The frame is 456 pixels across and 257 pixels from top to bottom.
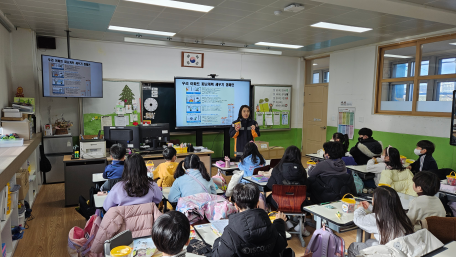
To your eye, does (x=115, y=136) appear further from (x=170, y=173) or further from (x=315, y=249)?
(x=315, y=249)

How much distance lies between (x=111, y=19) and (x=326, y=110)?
538 cm

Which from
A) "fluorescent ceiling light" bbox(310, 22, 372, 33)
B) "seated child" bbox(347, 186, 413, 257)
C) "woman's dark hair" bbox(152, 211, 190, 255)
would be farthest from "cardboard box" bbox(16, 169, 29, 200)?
"fluorescent ceiling light" bbox(310, 22, 372, 33)

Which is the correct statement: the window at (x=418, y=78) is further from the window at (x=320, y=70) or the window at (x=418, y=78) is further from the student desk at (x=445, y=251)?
the student desk at (x=445, y=251)

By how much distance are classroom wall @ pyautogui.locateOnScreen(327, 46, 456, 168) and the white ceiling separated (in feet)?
2.18

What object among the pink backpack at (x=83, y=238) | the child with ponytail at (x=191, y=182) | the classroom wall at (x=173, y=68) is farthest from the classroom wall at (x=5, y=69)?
the child with ponytail at (x=191, y=182)

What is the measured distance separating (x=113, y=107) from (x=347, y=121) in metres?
5.24

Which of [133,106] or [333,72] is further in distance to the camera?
[333,72]

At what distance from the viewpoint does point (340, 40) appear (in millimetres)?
5945

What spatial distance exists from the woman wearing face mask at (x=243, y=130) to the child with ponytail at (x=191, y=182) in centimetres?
259

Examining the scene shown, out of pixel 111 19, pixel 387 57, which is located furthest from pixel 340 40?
pixel 111 19

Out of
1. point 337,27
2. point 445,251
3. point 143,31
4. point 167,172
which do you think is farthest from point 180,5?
point 445,251

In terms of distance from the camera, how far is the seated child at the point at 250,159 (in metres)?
3.92

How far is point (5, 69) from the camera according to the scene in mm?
4621

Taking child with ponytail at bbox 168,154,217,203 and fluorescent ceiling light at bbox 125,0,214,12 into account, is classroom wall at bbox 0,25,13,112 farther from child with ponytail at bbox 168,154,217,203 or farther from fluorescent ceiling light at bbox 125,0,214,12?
child with ponytail at bbox 168,154,217,203
